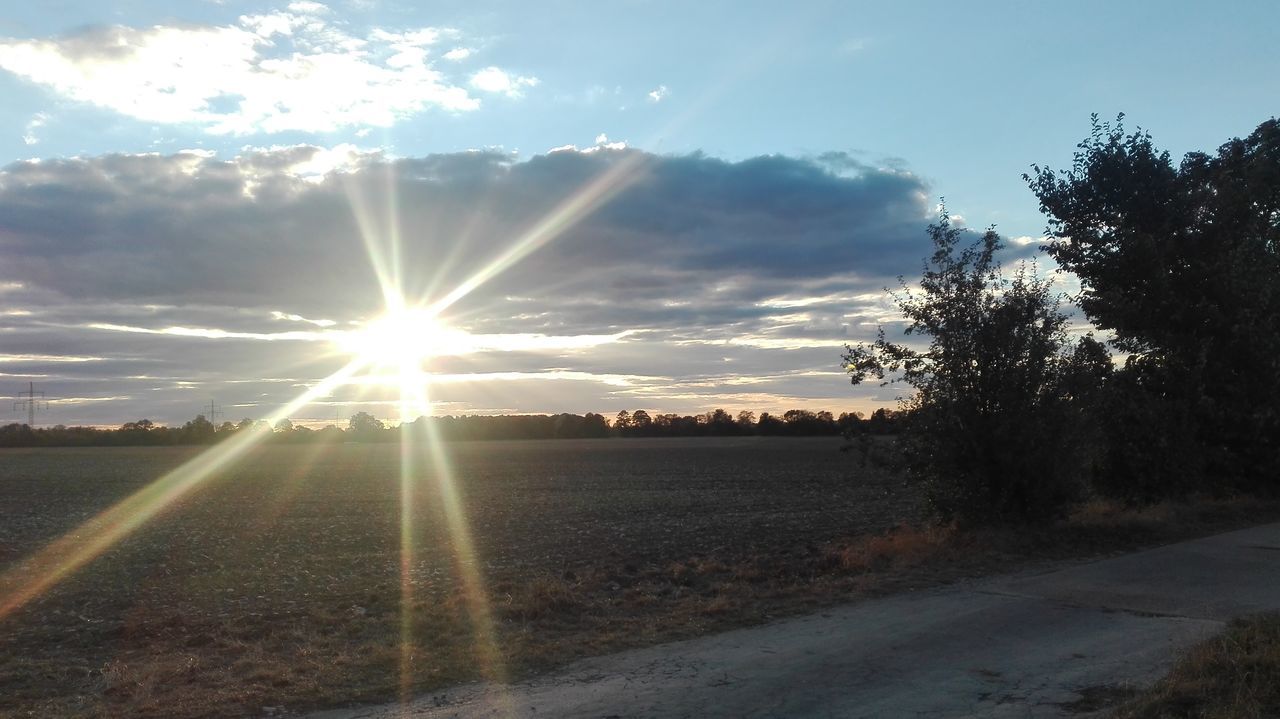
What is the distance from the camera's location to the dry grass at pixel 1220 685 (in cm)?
562

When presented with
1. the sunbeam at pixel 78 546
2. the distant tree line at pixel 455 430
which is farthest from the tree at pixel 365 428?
the sunbeam at pixel 78 546

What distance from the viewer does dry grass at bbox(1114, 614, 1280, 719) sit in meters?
5.62

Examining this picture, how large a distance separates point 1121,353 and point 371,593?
13.6m

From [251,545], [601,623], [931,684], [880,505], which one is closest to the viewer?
[931,684]

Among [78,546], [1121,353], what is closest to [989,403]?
[1121,353]

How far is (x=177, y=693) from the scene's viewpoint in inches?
298

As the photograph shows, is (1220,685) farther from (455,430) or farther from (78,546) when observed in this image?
(455,430)

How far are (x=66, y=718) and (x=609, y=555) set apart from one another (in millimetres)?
10338

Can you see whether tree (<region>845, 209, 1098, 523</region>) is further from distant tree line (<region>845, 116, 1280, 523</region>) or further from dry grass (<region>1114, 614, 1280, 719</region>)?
dry grass (<region>1114, 614, 1280, 719</region>)

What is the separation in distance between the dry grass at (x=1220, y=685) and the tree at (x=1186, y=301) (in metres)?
10.2

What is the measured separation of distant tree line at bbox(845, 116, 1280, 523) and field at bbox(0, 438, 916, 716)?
7.66 feet

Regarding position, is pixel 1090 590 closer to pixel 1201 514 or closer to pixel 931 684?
pixel 931 684

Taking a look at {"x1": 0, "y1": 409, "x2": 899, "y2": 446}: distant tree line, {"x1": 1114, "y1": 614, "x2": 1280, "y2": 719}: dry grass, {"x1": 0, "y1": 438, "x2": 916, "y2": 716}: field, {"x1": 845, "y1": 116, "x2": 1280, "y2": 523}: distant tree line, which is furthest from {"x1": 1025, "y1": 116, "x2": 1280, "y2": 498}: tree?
{"x1": 0, "y1": 409, "x2": 899, "y2": 446}: distant tree line

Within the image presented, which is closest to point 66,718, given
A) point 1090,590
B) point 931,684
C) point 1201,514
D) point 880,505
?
point 931,684
